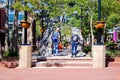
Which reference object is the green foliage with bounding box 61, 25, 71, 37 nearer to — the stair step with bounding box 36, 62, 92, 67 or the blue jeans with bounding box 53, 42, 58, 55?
Answer: the blue jeans with bounding box 53, 42, 58, 55

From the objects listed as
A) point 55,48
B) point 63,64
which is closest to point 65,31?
point 55,48

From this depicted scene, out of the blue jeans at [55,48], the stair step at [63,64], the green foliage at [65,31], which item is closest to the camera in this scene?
the stair step at [63,64]

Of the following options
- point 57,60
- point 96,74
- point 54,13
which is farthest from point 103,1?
point 96,74

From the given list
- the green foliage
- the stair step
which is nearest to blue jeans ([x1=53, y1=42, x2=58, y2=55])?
the stair step

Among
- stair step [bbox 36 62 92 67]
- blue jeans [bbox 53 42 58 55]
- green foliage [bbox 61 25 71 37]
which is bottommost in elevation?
stair step [bbox 36 62 92 67]

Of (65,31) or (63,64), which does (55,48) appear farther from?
(65,31)

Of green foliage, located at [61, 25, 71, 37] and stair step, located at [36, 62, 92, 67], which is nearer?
stair step, located at [36, 62, 92, 67]

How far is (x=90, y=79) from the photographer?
49.9 ft

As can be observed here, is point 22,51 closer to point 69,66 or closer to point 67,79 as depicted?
point 69,66

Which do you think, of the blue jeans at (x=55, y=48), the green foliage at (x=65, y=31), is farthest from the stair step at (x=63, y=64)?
the green foliage at (x=65, y=31)

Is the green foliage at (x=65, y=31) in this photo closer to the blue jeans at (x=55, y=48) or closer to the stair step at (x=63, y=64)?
the blue jeans at (x=55, y=48)

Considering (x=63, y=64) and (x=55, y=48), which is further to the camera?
(x=55, y=48)

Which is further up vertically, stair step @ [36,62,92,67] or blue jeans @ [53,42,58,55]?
blue jeans @ [53,42,58,55]

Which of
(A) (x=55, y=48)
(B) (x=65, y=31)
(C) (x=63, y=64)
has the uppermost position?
(B) (x=65, y=31)
